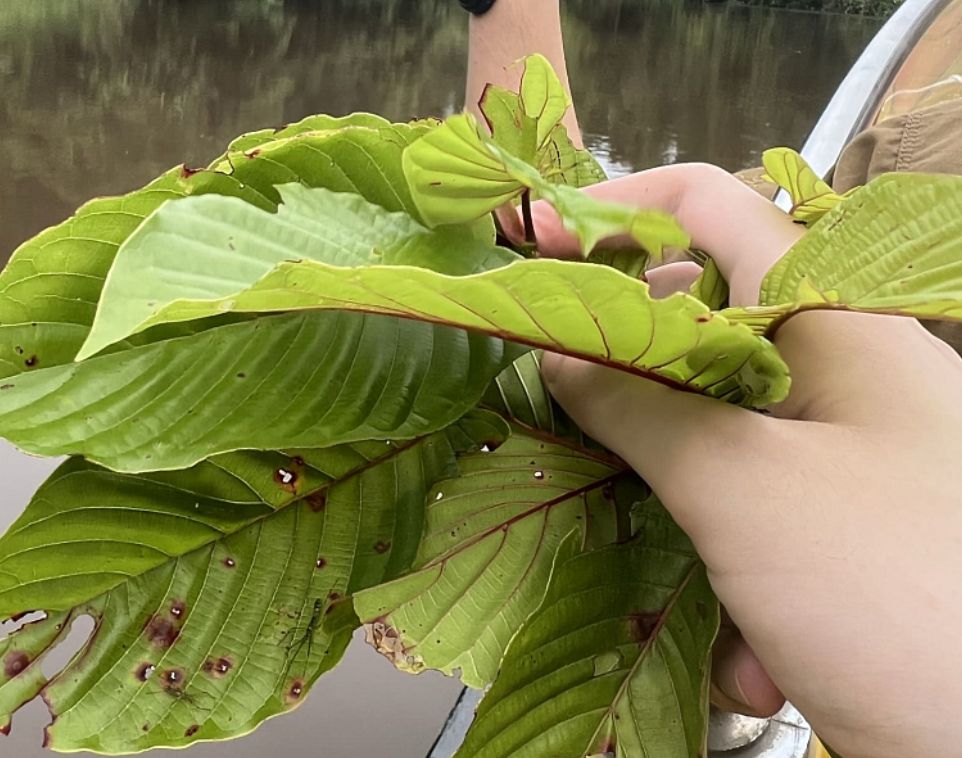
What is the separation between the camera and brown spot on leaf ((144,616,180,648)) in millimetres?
212

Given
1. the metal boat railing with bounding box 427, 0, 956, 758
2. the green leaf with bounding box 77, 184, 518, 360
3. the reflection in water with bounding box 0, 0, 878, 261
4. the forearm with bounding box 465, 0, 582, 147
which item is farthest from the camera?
the reflection in water with bounding box 0, 0, 878, 261

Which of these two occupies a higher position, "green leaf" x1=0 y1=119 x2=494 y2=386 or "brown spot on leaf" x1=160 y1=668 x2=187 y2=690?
"green leaf" x1=0 y1=119 x2=494 y2=386

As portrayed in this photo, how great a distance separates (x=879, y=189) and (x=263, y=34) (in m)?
3.59

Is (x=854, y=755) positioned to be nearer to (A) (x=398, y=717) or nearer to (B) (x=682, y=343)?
(B) (x=682, y=343)

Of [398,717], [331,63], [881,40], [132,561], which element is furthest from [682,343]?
[331,63]

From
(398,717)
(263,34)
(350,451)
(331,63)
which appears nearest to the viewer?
(350,451)

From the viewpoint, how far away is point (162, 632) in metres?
0.21

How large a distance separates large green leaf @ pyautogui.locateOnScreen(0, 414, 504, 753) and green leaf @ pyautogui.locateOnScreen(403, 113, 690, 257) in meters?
0.08

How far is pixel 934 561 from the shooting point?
0.18m

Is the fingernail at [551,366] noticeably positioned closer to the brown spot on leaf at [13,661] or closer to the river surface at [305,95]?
the brown spot on leaf at [13,661]

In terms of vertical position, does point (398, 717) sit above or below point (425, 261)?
below

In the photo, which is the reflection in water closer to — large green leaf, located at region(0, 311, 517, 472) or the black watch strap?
the black watch strap

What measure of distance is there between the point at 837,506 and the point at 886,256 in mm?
58

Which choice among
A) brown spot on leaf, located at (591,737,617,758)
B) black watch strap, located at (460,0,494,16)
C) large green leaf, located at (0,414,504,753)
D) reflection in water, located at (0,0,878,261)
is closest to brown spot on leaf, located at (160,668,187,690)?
large green leaf, located at (0,414,504,753)
